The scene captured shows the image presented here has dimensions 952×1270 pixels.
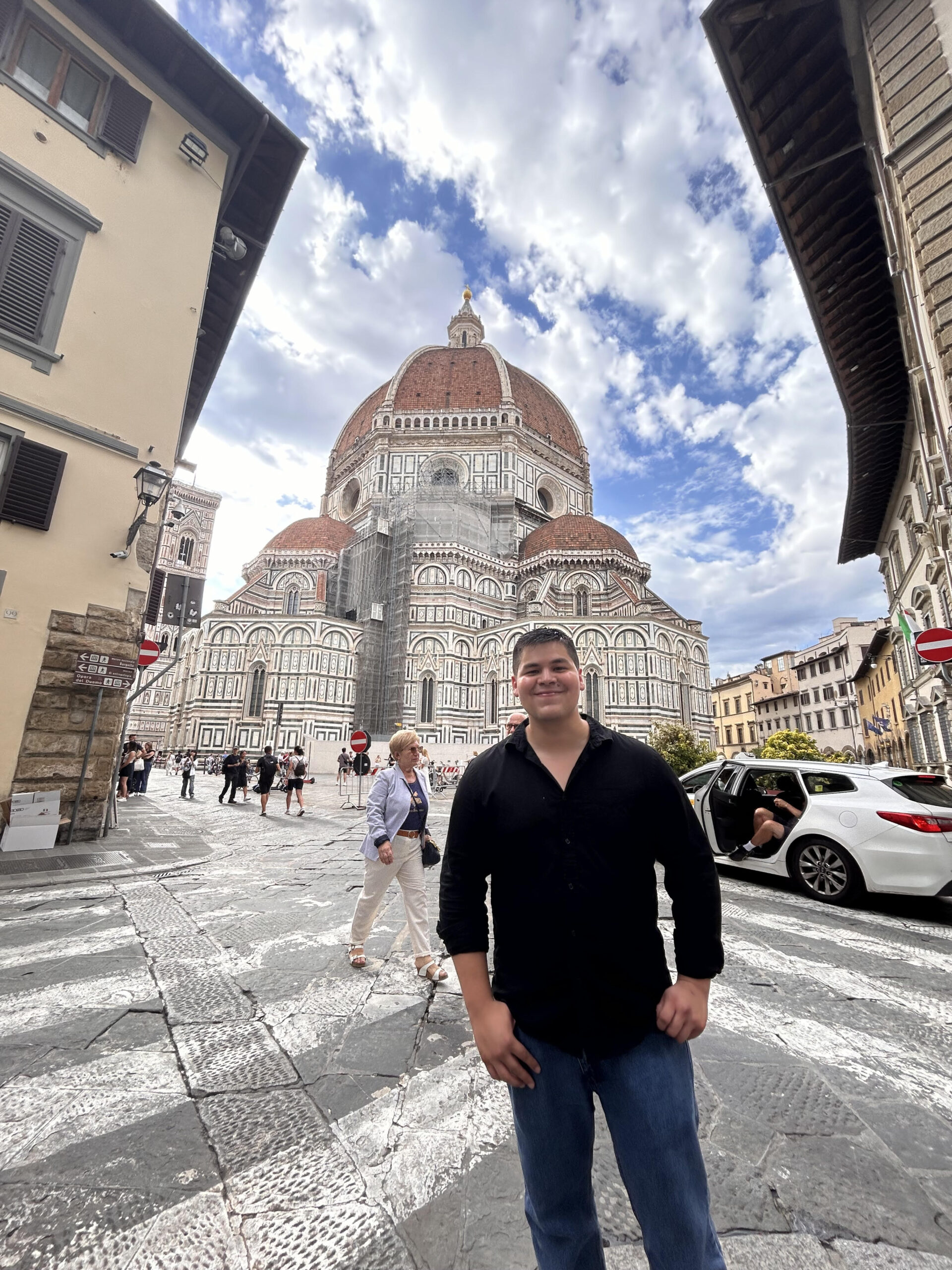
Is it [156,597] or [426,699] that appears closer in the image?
[156,597]

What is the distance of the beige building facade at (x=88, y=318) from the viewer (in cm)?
710

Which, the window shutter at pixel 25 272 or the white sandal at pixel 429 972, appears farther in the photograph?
the window shutter at pixel 25 272

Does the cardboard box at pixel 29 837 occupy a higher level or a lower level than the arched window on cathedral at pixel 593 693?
lower

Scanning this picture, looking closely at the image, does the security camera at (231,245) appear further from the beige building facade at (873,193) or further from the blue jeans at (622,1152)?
the blue jeans at (622,1152)

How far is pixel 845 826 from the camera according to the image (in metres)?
5.09

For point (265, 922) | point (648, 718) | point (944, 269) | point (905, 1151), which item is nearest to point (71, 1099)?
point (265, 922)

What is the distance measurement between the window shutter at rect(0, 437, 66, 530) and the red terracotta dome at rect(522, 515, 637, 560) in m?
35.4

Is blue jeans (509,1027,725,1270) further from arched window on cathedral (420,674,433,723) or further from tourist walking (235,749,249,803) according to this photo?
arched window on cathedral (420,674,433,723)

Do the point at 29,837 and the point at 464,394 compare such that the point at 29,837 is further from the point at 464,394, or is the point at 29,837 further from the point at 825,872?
the point at 464,394

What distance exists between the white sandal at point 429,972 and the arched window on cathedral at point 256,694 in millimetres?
33617

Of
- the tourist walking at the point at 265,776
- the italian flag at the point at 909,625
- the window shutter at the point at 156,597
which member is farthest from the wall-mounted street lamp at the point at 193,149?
the italian flag at the point at 909,625

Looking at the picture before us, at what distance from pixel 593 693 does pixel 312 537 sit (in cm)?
2429

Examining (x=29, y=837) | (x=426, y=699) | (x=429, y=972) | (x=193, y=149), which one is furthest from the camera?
(x=426, y=699)

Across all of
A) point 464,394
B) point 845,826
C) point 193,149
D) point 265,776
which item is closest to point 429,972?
point 845,826
